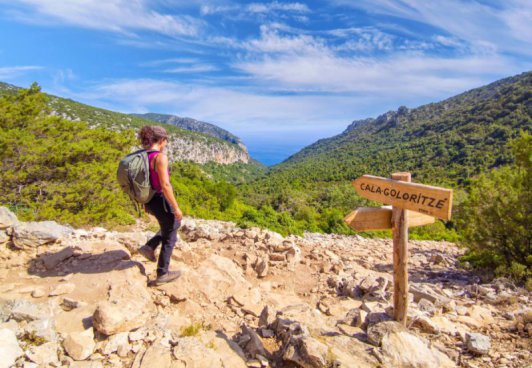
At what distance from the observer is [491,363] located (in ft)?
9.86

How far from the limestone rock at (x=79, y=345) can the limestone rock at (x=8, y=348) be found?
1.09ft

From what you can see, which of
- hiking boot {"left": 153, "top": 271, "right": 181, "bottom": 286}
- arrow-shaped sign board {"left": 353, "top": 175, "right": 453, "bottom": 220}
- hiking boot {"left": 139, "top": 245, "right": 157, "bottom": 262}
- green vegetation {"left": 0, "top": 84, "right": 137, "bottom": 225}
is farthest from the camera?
green vegetation {"left": 0, "top": 84, "right": 137, "bottom": 225}

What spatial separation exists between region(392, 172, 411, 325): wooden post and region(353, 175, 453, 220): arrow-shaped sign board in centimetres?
16

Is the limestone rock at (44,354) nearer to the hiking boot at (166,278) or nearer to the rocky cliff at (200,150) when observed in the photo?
the hiking boot at (166,278)

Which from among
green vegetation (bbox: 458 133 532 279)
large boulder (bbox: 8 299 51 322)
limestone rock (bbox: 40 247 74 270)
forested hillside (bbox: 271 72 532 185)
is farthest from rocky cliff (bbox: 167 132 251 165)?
large boulder (bbox: 8 299 51 322)

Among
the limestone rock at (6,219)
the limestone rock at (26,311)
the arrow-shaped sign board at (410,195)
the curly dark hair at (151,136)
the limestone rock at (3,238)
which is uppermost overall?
the curly dark hair at (151,136)

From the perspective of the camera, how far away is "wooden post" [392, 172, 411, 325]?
318 centimetres

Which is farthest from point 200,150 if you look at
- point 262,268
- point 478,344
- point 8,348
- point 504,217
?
point 478,344

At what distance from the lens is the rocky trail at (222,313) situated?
2738 millimetres

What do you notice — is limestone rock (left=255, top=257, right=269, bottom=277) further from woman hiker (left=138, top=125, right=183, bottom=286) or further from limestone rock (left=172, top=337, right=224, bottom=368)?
limestone rock (left=172, top=337, right=224, bottom=368)

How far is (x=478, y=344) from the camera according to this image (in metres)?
3.12

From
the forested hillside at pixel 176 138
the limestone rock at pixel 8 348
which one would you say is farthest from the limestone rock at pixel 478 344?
the forested hillside at pixel 176 138

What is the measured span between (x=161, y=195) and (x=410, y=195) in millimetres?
2708

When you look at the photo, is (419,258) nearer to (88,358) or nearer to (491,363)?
(491,363)
